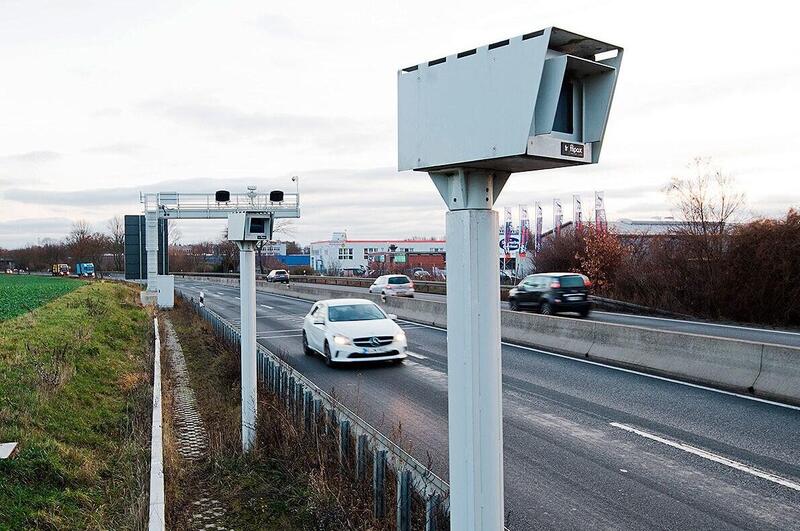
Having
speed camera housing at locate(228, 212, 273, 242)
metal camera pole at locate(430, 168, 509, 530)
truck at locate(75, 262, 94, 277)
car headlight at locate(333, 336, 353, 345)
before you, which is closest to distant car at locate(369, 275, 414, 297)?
car headlight at locate(333, 336, 353, 345)

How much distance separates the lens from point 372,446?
20.5ft

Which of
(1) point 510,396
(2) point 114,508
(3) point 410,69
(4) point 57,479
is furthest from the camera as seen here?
(1) point 510,396

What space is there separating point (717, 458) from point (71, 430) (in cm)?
838

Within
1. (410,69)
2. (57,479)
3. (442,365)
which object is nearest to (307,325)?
(442,365)

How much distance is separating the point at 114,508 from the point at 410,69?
564cm

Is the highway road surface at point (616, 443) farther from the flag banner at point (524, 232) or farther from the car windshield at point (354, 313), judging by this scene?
the flag banner at point (524, 232)

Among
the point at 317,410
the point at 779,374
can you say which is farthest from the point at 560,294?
the point at 317,410

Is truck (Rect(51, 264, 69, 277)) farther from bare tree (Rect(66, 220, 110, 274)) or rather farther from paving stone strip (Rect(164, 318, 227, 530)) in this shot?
paving stone strip (Rect(164, 318, 227, 530))

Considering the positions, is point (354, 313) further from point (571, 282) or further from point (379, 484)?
point (571, 282)

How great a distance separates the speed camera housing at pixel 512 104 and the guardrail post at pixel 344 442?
13.4 ft

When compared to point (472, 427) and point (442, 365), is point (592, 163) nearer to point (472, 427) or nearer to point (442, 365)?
point (472, 427)

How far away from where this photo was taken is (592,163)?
9.75ft

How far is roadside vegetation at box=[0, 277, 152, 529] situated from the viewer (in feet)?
20.9

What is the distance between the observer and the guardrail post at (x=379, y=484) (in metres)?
5.67
